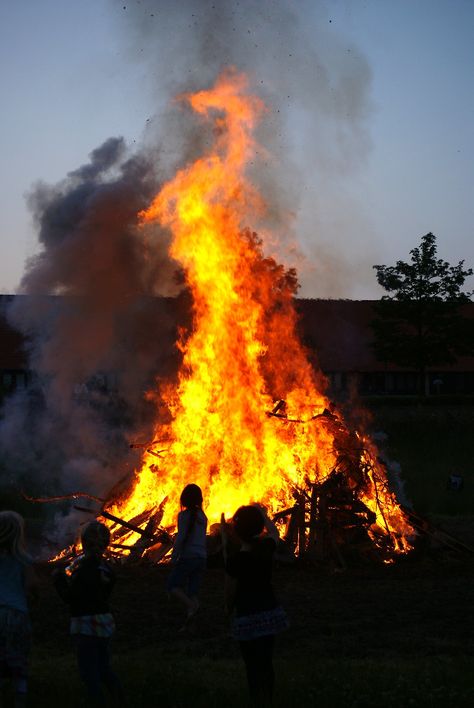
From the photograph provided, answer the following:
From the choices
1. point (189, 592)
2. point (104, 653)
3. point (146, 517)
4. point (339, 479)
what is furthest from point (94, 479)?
point (104, 653)

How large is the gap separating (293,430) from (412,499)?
8797mm

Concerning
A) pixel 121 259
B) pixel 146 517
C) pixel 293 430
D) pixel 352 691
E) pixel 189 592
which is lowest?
pixel 352 691

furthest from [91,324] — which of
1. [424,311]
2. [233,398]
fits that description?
[424,311]

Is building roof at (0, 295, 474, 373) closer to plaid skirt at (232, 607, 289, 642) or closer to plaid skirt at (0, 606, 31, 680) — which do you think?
plaid skirt at (232, 607, 289, 642)

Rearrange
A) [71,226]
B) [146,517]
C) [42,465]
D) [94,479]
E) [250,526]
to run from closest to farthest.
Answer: [250,526]
[146,517]
[71,226]
[94,479]
[42,465]

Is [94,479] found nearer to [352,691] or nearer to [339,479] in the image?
[339,479]

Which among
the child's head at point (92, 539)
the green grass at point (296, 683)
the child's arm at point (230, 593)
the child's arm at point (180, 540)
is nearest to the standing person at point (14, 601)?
the child's head at point (92, 539)

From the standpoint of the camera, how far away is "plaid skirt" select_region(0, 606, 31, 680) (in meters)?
6.15

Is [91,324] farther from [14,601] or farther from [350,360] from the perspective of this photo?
[350,360]

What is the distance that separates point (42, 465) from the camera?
2194 centimetres

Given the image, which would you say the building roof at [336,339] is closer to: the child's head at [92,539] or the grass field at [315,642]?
the grass field at [315,642]

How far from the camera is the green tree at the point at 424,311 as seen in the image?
151 ft

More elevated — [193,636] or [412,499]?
[412,499]

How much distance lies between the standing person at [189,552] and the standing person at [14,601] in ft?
12.6
